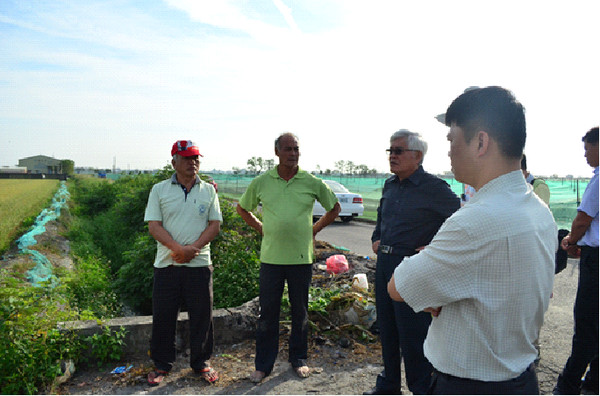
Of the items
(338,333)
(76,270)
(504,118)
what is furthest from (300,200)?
(76,270)

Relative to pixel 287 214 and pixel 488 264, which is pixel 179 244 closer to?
pixel 287 214

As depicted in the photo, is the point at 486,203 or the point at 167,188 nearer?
the point at 486,203

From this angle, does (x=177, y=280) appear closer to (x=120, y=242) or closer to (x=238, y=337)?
(x=238, y=337)

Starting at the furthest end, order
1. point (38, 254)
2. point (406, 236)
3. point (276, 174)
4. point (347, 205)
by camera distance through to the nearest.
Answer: point (347, 205) → point (38, 254) → point (276, 174) → point (406, 236)

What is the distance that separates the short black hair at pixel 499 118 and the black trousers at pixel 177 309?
109 inches

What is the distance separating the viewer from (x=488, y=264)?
1.29 meters

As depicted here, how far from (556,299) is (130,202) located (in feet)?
24.7

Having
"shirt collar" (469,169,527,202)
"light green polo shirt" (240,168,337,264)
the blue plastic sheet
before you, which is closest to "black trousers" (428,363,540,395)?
"shirt collar" (469,169,527,202)

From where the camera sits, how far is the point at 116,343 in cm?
371

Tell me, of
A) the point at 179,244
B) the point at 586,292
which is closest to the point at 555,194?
the point at 586,292

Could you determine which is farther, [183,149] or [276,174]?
[276,174]

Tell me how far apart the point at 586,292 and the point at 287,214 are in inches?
92.3

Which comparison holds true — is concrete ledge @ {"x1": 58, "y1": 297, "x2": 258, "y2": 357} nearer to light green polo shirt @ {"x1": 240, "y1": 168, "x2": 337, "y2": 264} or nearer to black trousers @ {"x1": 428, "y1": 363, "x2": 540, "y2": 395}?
light green polo shirt @ {"x1": 240, "y1": 168, "x2": 337, "y2": 264}

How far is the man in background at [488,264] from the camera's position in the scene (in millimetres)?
1285
